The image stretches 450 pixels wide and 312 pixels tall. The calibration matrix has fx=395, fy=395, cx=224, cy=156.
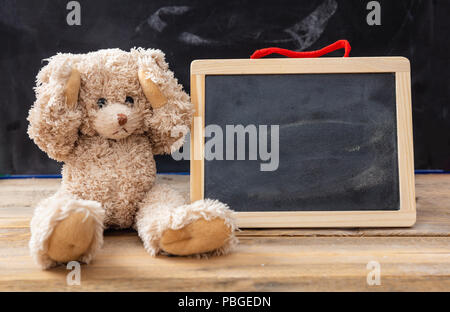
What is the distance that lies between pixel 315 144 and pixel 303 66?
0.61ft

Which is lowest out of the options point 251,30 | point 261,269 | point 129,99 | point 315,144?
point 261,269

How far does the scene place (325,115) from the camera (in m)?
0.93

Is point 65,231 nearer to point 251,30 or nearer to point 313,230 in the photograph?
point 313,230

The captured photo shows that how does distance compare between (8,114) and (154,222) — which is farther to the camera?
(8,114)

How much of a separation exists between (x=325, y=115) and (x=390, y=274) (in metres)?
0.39

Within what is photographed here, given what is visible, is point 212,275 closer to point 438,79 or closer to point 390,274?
point 390,274

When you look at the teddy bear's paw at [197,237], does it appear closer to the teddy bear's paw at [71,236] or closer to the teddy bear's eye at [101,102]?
the teddy bear's paw at [71,236]

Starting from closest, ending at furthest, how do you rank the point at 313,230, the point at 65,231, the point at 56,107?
1. the point at 65,231
2. the point at 56,107
3. the point at 313,230

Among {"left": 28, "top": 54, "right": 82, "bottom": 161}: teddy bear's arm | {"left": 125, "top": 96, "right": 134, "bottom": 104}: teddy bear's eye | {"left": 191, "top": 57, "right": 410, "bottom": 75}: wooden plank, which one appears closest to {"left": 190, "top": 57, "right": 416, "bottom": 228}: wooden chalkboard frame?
{"left": 191, "top": 57, "right": 410, "bottom": 75}: wooden plank

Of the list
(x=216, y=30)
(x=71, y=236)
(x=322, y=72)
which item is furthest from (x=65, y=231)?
(x=216, y=30)

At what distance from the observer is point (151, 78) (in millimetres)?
861

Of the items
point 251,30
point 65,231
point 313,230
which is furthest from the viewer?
point 251,30

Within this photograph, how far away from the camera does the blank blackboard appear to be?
0.92 metres

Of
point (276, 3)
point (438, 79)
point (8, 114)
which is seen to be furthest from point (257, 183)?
point (8, 114)
